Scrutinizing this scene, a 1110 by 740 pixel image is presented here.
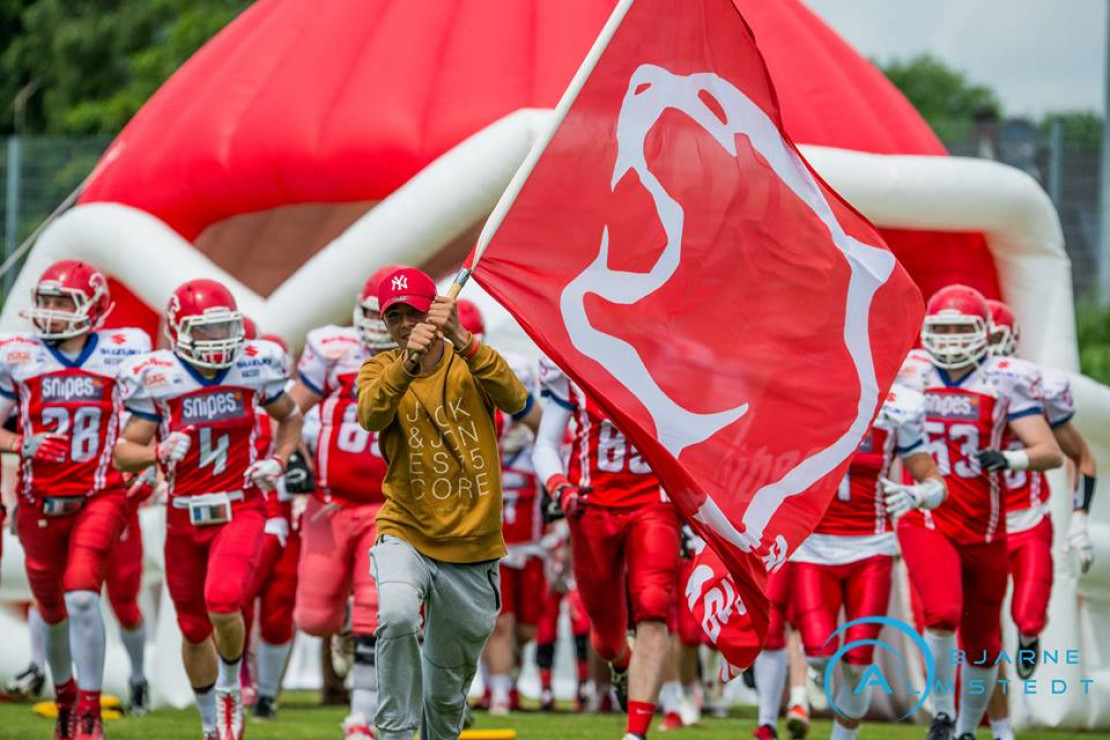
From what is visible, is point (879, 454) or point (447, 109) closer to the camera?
point (879, 454)

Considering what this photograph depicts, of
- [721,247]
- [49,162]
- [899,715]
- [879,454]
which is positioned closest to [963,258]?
[899,715]

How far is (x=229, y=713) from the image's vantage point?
834 centimetres

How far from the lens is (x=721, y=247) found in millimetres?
6879

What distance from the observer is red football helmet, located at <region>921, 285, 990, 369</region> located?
9.04 metres

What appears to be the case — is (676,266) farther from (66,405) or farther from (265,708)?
(265,708)

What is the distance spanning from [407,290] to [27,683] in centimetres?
649

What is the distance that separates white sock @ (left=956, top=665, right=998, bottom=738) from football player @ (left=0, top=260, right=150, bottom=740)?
3.89 m

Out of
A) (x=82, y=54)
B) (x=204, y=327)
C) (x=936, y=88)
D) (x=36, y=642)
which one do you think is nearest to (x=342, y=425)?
(x=204, y=327)

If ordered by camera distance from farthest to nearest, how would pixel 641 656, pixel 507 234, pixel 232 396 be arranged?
1. pixel 232 396
2. pixel 641 656
3. pixel 507 234

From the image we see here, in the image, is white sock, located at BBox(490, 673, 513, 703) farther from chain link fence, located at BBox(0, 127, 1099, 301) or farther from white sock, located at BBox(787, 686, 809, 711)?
chain link fence, located at BBox(0, 127, 1099, 301)

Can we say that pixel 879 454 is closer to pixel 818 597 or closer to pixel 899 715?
pixel 818 597

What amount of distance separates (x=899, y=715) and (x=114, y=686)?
478 cm

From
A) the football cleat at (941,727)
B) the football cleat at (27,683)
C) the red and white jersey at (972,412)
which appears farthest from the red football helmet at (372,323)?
the football cleat at (27,683)

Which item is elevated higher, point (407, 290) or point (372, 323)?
point (372, 323)
